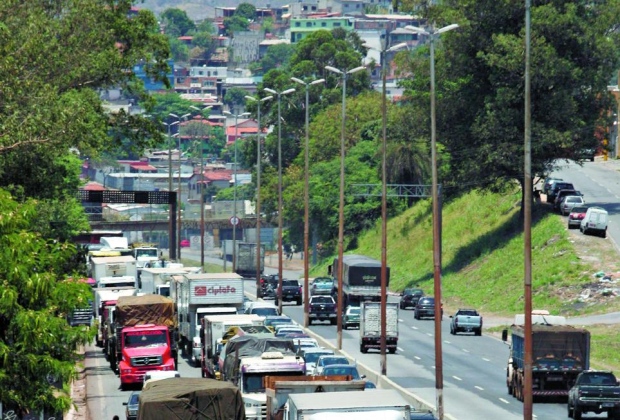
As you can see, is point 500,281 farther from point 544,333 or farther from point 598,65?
point 544,333

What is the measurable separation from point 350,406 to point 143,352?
2920 centimetres

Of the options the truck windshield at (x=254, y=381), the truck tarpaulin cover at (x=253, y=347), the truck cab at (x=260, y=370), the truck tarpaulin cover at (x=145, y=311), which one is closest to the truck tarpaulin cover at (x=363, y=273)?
the truck tarpaulin cover at (x=145, y=311)

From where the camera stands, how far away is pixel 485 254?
10906 cm

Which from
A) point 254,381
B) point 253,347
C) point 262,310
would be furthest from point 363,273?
point 254,381

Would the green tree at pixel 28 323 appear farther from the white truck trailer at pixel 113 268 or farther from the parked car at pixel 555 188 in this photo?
the parked car at pixel 555 188

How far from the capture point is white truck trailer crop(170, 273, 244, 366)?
223ft

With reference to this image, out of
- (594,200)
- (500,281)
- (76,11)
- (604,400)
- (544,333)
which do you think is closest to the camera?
(604,400)

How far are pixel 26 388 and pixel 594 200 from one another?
286 feet

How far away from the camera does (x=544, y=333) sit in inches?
2178

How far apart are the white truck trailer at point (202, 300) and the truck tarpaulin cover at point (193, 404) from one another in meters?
31.8

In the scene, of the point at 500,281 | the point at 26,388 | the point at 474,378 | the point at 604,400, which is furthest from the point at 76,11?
the point at 500,281

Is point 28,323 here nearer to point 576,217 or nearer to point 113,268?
point 113,268

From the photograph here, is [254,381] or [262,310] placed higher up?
[254,381]

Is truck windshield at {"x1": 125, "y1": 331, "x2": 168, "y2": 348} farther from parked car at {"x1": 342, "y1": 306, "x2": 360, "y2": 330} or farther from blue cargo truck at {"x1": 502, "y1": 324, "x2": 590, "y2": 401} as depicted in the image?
parked car at {"x1": 342, "y1": 306, "x2": 360, "y2": 330}
